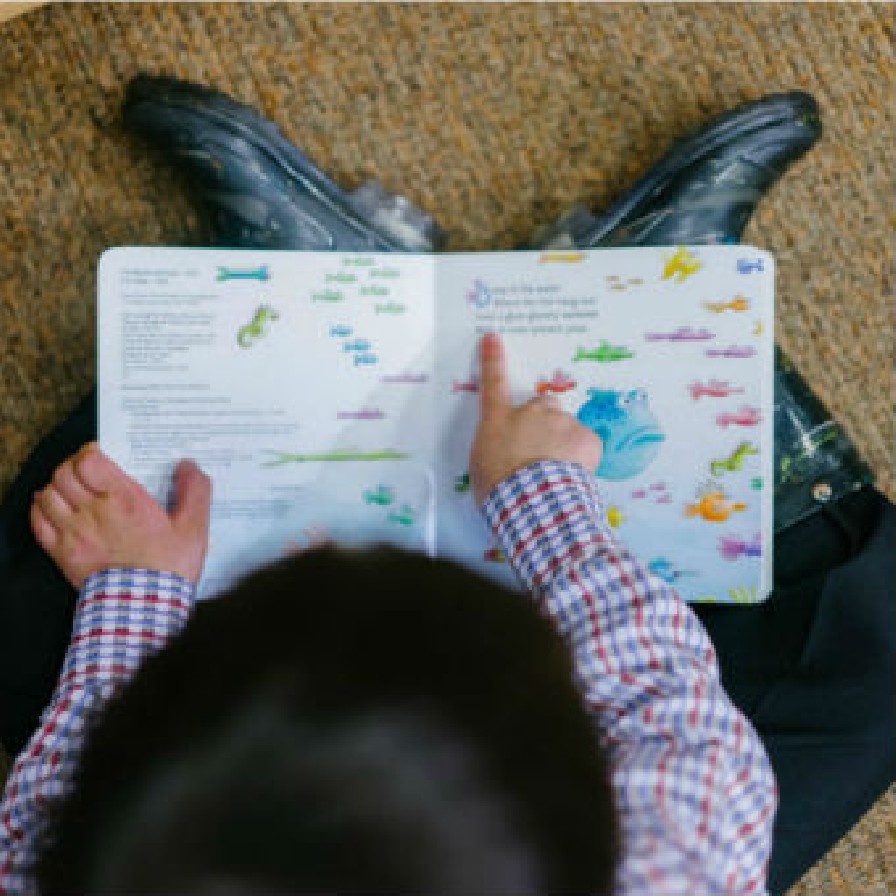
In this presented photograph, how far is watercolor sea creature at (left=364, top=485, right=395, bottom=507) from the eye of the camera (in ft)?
2.18

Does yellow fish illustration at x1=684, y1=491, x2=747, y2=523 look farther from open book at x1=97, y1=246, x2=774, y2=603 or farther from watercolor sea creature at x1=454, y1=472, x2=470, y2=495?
watercolor sea creature at x1=454, y1=472, x2=470, y2=495

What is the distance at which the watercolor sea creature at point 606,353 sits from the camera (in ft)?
2.16

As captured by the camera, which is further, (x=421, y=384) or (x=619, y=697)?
(x=421, y=384)

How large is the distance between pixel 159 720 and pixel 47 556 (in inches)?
12.2

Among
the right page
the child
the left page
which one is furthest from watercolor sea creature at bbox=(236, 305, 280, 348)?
the child

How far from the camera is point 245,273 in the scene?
2.16 ft

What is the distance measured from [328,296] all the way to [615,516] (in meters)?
0.23

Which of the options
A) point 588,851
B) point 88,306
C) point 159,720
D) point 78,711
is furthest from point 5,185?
point 588,851

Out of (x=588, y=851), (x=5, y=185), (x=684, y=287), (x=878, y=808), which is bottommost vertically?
(x=878, y=808)

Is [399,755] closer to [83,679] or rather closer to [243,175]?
[83,679]

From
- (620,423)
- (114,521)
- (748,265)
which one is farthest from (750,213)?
(114,521)

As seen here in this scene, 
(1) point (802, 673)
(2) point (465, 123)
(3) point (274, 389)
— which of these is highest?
(2) point (465, 123)

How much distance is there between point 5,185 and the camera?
0.75m

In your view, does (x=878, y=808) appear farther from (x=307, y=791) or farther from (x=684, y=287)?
(x=307, y=791)
